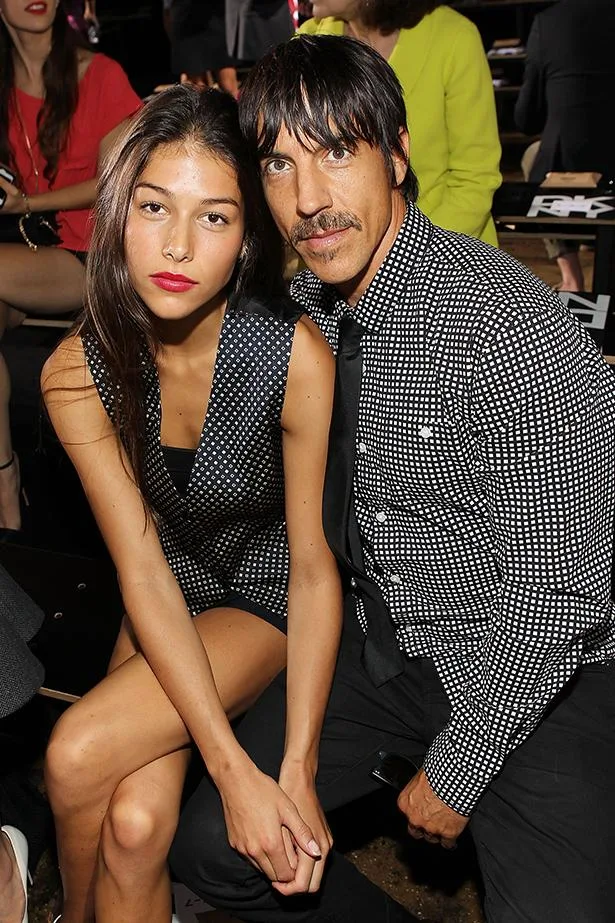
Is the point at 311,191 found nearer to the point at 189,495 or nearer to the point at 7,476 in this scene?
the point at 189,495

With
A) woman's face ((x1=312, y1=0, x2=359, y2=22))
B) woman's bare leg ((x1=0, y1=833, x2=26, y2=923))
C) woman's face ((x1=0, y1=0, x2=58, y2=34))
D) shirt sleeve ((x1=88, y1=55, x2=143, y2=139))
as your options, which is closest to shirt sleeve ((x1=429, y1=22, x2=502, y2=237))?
woman's face ((x1=312, y1=0, x2=359, y2=22))

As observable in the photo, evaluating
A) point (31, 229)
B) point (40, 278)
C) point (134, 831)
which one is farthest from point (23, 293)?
point (134, 831)

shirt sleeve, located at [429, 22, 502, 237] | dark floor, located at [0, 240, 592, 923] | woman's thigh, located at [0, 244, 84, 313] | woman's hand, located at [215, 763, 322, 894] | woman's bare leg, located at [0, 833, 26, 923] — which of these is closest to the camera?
woman's hand, located at [215, 763, 322, 894]

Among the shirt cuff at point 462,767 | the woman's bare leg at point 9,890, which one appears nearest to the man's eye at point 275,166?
the shirt cuff at point 462,767

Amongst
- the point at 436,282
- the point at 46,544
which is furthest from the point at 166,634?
the point at 46,544

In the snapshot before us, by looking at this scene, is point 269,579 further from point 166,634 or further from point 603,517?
point 603,517

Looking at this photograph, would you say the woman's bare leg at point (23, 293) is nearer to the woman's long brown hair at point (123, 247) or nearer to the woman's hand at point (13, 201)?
the woman's hand at point (13, 201)

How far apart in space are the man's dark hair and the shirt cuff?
0.89 m

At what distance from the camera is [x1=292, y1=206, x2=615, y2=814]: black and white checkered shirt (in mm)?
1450

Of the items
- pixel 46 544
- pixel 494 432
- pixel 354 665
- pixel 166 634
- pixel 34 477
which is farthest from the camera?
pixel 34 477

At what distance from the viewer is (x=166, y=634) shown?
1.70 metres

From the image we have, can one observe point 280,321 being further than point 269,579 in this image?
No

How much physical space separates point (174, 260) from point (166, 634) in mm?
603

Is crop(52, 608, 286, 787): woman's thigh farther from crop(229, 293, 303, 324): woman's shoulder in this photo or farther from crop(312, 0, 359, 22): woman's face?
crop(312, 0, 359, 22): woman's face
